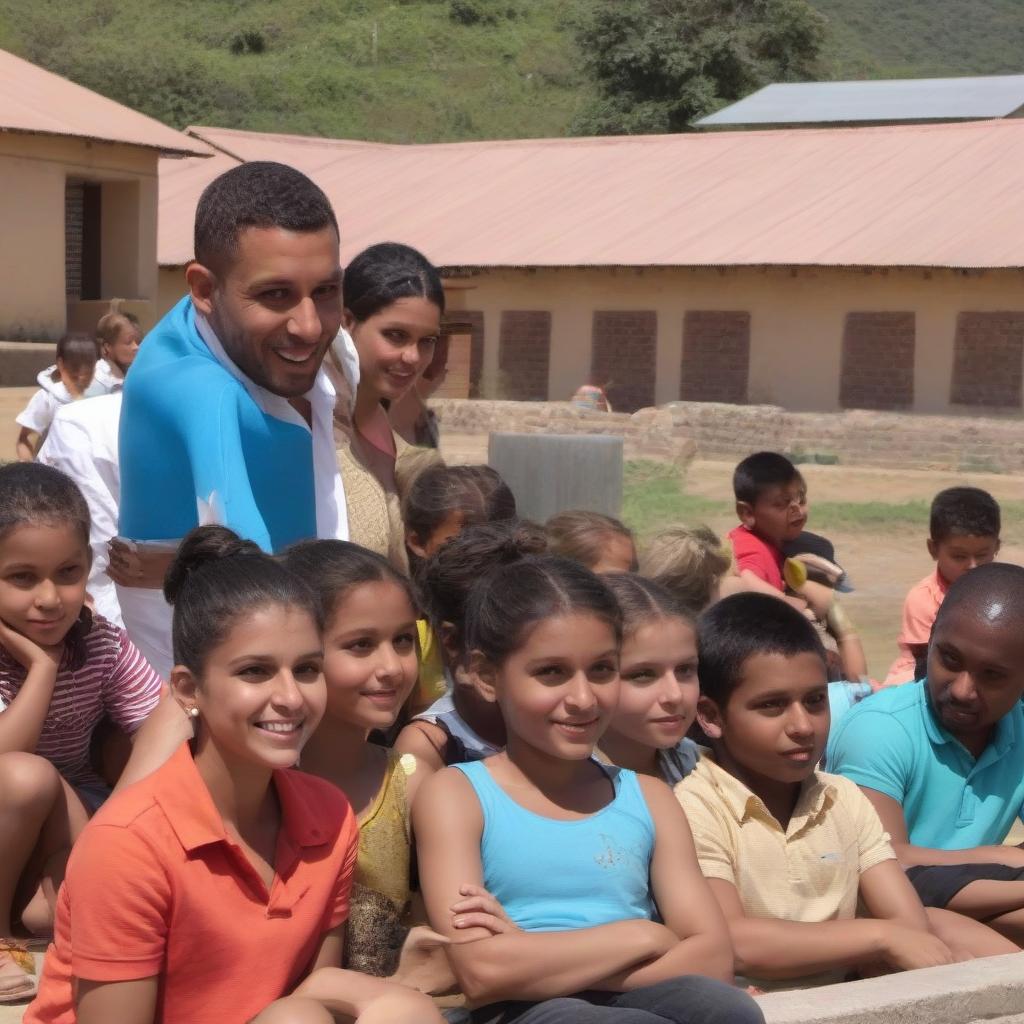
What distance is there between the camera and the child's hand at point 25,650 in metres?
3.35

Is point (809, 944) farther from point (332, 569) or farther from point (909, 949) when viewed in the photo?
point (332, 569)

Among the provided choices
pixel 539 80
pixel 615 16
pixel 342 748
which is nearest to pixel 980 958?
pixel 342 748

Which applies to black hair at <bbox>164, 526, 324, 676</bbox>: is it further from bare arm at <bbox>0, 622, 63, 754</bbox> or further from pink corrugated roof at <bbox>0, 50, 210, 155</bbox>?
pink corrugated roof at <bbox>0, 50, 210, 155</bbox>

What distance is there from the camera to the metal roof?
36.2 m

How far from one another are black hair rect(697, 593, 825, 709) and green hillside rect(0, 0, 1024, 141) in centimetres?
4675

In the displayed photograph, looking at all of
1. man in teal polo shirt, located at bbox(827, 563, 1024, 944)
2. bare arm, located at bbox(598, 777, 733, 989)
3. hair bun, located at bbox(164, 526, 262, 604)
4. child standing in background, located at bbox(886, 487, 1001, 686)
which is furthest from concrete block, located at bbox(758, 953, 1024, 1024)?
child standing in background, located at bbox(886, 487, 1001, 686)

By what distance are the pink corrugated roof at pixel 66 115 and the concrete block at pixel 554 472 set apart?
14.7m

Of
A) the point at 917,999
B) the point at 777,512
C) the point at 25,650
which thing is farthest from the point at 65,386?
the point at 917,999

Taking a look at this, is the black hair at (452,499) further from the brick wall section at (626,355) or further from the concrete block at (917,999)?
the brick wall section at (626,355)

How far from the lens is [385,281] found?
3.75 meters

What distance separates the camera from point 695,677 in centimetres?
360

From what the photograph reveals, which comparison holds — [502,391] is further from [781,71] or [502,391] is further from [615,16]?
[781,71]

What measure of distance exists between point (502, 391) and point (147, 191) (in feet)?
20.7

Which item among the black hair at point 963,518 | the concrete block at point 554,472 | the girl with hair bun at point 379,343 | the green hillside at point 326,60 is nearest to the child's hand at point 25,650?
the girl with hair bun at point 379,343
